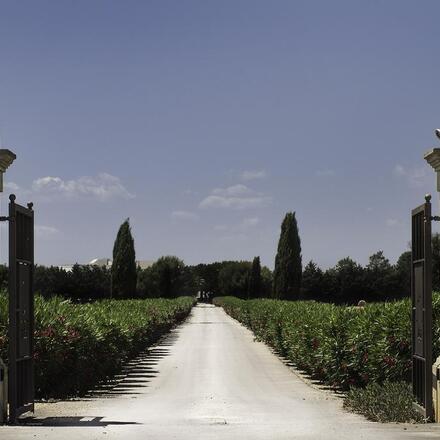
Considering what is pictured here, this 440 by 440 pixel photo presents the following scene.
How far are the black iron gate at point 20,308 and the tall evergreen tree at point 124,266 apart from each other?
52262 mm

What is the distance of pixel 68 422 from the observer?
1030cm

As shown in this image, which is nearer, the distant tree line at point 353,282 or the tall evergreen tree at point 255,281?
the distant tree line at point 353,282

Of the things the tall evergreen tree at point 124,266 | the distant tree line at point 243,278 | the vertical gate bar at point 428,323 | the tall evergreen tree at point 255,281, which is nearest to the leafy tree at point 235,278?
the distant tree line at point 243,278

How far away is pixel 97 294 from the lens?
8675 centimetres

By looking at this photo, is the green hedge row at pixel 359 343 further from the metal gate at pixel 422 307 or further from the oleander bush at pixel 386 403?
the metal gate at pixel 422 307

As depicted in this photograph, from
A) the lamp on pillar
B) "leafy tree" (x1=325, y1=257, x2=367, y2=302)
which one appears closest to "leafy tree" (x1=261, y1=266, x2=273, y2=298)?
"leafy tree" (x1=325, y1=257, x2=367, y2=302)

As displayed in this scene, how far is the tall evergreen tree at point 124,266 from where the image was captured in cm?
6328

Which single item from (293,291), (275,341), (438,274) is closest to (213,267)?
(438,274)

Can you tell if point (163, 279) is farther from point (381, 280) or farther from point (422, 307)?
point (422, 307)

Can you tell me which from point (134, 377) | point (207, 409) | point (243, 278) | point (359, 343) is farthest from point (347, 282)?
point (207, 409)

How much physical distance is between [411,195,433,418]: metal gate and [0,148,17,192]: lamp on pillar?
5428 millimetres

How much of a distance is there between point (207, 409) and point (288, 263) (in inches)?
1691

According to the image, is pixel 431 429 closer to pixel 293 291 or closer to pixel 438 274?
pixel 293 291

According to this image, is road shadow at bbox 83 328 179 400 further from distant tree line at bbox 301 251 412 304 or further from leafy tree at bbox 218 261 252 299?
leafy tree at bbox 218 261 252 299
